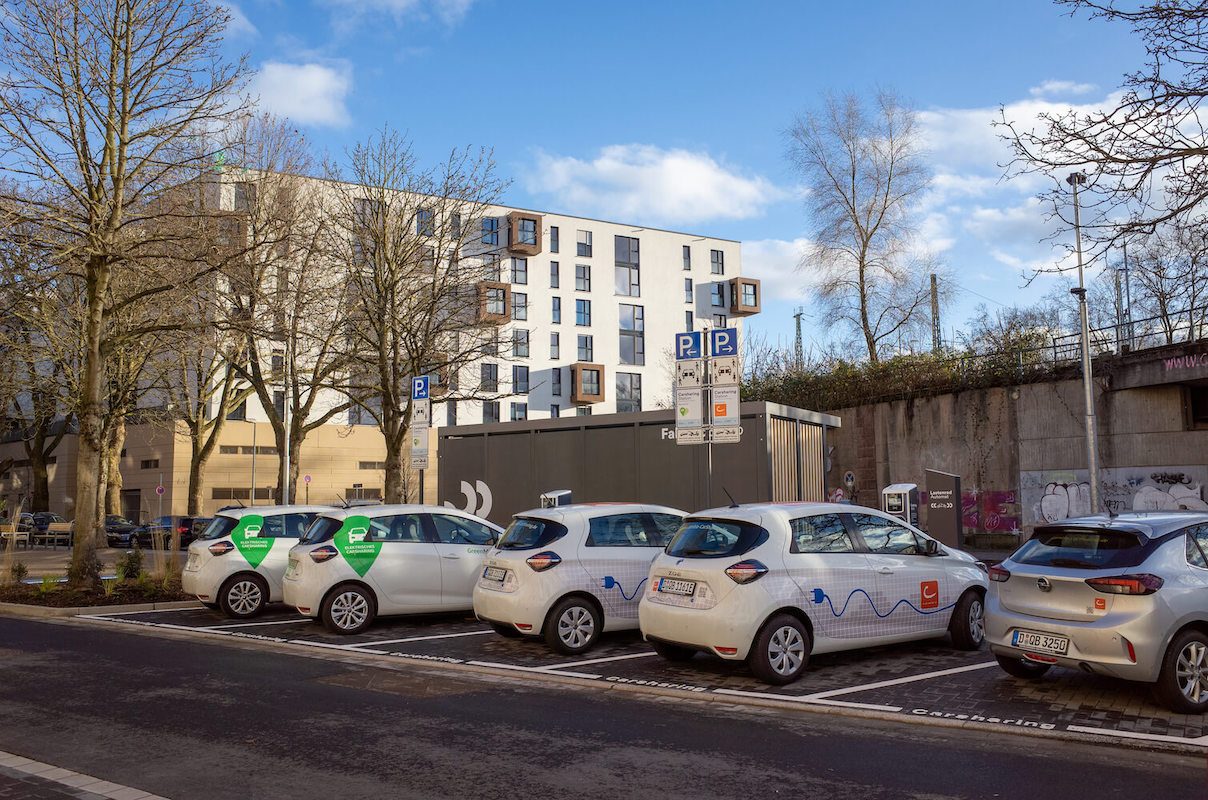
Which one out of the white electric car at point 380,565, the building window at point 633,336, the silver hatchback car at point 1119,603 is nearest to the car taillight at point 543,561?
the white electric car at point 380,565

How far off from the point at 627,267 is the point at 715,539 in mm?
55945

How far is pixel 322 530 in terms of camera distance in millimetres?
11734

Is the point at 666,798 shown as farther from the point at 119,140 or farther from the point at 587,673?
the point at 119,140

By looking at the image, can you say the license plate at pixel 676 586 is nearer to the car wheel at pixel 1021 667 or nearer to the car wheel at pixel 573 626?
the car wheel at pixel 573 626

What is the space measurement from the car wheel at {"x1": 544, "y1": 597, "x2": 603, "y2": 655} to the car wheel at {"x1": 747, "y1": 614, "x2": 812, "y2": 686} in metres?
2.30

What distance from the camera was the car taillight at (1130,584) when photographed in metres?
6.72

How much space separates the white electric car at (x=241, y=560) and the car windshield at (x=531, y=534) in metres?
4.09

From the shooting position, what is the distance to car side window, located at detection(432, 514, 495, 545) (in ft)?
39.4

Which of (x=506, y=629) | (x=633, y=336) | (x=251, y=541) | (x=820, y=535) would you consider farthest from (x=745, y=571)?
(x=633, y=336)

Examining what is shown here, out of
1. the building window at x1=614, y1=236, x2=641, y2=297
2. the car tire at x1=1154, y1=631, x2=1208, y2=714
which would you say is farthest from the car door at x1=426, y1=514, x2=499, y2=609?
the building window at x1=614, y1=236, x2=641, y2=297

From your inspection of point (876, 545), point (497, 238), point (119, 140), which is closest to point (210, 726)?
point (876, 545)

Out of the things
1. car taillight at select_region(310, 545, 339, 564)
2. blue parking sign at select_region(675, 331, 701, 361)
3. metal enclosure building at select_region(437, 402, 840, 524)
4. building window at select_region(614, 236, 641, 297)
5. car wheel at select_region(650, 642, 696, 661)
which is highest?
building window at select_region(614, 236, 641, 297)

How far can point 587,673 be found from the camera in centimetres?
897

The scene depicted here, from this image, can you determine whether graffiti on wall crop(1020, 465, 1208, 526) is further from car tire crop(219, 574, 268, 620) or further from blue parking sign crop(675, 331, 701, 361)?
car tire crop(219, 574, 268, 620)
